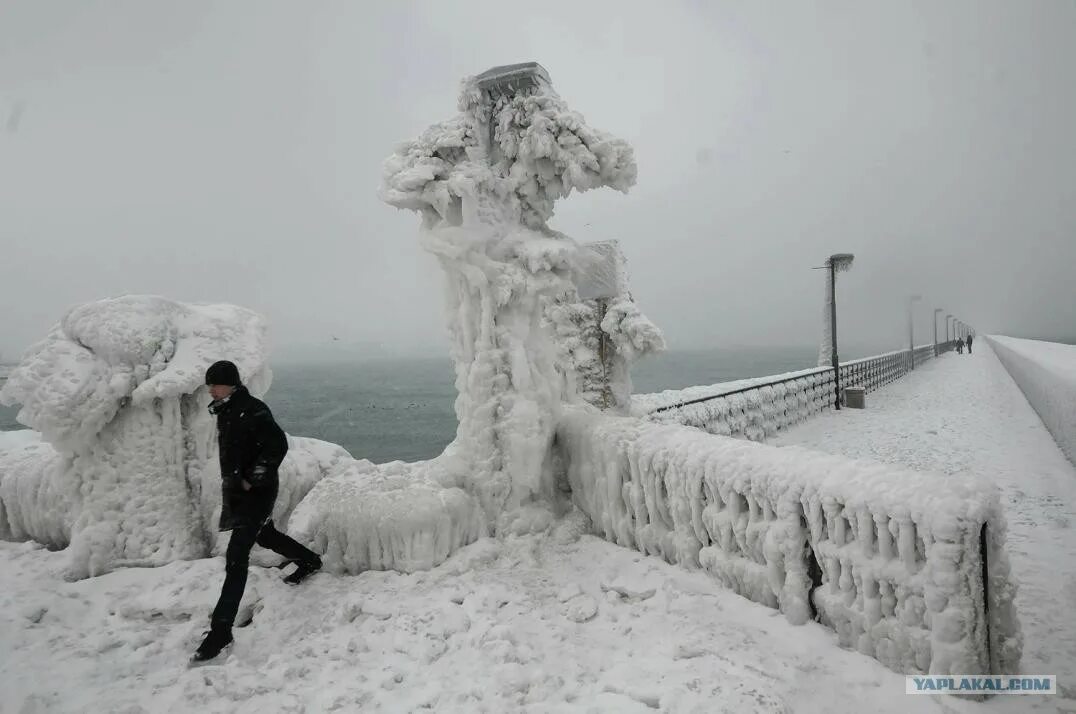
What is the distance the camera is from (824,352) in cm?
1741

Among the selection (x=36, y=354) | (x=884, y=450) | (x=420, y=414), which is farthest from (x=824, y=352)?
(x=420, y=414)

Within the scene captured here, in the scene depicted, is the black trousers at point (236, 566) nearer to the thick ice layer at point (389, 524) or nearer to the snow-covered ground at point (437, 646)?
the snow-covered ground at point (437, 646)

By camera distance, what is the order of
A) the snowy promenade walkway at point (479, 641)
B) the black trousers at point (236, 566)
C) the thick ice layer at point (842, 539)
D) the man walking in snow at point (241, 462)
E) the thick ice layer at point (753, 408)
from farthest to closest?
1. the thick ice layer at point (753, 408)
2. the man walking in snow at point (241, 462)
3. the black trousers at point (236, 566)
4. the snowy promenade walkway at point (479, 641)
5. the thick ice layer at point (842, 539)

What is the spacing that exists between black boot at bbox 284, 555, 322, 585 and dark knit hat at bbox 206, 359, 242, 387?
1562 millimetres

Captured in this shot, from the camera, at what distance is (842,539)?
286 cm

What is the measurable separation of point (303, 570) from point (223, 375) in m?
1.71

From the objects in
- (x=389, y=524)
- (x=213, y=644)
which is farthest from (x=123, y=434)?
(x=389, y=524)

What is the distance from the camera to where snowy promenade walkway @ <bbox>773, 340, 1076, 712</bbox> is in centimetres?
291

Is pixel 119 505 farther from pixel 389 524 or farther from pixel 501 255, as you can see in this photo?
pixel 501 255

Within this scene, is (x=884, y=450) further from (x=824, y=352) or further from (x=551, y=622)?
(x=824, y=352)

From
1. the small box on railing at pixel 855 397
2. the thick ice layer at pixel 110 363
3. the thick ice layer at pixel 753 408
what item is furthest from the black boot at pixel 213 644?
the small box on railing at pixel 855 397

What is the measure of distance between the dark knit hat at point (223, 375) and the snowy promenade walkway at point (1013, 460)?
4589 mm

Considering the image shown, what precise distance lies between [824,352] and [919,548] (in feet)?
55.3

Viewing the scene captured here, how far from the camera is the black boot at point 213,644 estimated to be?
300 centimetres
